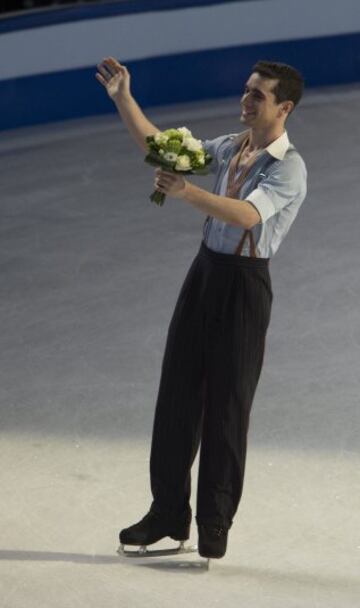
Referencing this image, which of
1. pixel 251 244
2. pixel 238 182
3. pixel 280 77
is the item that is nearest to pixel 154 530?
pixel 251 244

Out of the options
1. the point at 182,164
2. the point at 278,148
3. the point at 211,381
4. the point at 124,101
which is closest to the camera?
the point at 182,164

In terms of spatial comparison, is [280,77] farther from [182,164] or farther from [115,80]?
[115,80]

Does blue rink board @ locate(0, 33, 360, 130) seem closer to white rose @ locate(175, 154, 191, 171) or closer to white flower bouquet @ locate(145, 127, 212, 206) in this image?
white flower bouquet @ locate(145, 127, 212, 206)

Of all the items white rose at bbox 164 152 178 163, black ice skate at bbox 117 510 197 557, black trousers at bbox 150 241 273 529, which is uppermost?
white rose at bbox 164 152 178 163

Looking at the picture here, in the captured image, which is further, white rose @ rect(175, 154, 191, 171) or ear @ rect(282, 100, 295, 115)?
ear @ rect(282, 100, 295, 115)

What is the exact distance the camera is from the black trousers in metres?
4.14

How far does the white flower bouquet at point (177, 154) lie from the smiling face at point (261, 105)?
170 millimetres

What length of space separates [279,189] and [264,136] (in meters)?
0.19

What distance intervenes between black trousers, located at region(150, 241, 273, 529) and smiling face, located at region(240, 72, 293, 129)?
387 mm

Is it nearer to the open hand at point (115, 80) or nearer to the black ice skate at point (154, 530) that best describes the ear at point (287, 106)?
the open hand at point (115, 80)

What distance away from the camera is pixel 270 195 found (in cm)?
398

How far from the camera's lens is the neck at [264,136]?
4.09 metres

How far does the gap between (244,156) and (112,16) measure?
5.91 m

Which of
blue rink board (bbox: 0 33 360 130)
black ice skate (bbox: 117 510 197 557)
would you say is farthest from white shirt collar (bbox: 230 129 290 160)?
blue rink board (bbox: 0 33 360 130)
